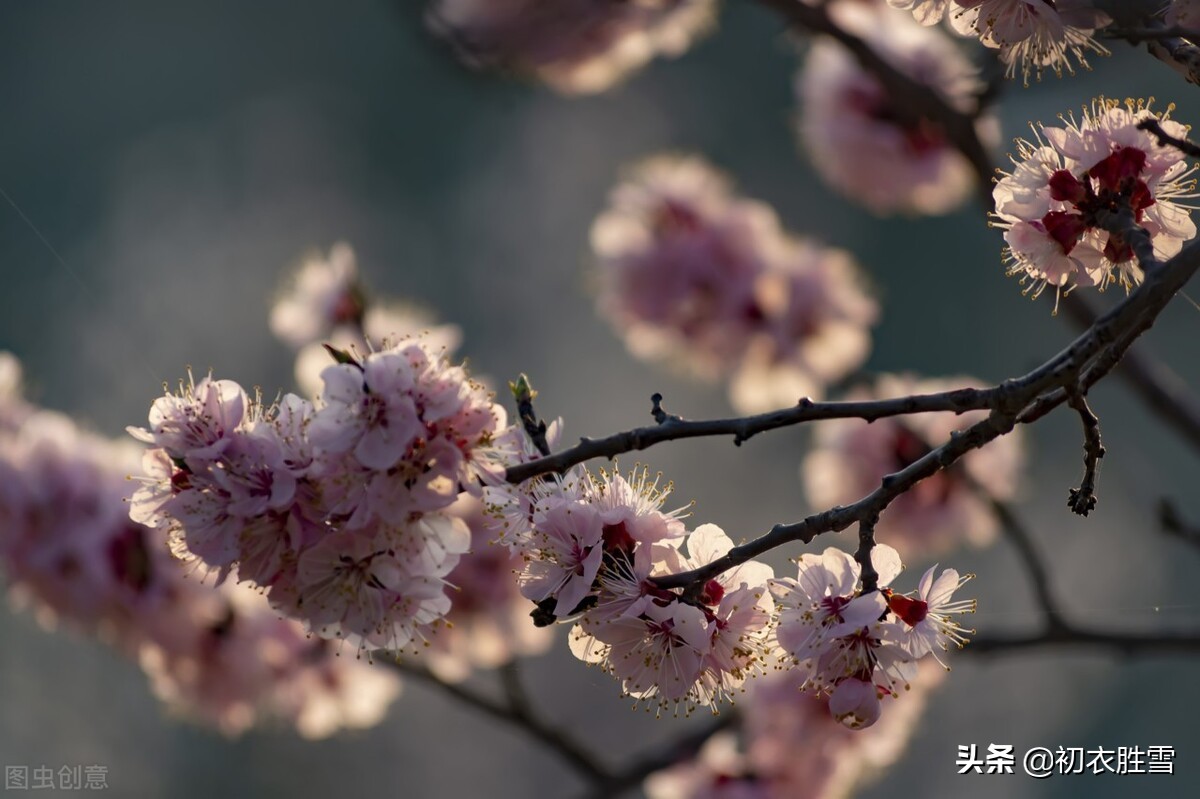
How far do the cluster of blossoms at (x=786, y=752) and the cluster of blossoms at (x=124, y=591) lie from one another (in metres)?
0.93

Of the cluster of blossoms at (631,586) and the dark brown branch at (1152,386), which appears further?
the dark brown branch at (1152,386)

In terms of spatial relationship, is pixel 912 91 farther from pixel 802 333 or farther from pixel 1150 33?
pixel 802 333

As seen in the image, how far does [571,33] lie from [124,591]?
159 centimetres

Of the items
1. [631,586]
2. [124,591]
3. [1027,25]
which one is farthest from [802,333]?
[631,586]

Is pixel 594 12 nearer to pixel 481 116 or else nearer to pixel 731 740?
pixel 731 740

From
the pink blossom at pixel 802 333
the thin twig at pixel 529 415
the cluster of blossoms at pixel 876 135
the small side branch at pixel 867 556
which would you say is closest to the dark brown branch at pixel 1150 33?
the small side branch at pixel 867 556

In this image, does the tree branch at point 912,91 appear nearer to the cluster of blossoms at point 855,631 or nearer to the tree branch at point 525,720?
the cluster of blossoms at point 855,631

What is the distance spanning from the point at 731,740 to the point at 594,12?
154 centimetres

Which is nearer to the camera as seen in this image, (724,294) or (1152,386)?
(1152,386)

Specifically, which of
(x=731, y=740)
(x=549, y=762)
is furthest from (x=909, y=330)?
(x=731, y=740)

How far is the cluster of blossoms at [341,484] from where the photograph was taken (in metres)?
1.25

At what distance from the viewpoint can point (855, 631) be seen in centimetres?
121

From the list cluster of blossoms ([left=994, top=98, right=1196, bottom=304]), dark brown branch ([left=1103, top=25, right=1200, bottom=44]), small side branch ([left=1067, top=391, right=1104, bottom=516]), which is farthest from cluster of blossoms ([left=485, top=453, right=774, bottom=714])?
dark brown branch ([left=1103, top=25, right=1200, bottom=44])

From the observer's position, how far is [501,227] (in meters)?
11.1
